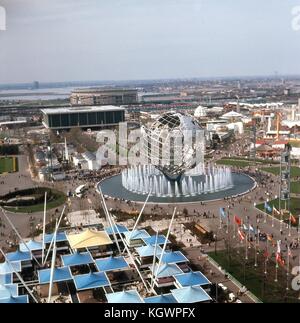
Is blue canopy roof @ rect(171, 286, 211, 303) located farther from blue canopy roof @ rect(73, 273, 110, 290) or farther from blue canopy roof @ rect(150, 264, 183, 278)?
blue canopy roof @ rect(73, 273, 110, 290)

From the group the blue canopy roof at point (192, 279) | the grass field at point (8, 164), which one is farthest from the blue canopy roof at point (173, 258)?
the grass field at point (8, 164)

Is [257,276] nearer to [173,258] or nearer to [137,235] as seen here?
[173,258]

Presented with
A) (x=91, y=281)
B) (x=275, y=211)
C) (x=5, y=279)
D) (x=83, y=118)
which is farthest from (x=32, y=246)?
(x=83, y=118)

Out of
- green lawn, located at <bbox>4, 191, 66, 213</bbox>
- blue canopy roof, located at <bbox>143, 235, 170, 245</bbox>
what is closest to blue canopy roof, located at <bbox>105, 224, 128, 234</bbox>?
blue canopy roof, located at <bbox>143, 235, 170, 245</bbox>

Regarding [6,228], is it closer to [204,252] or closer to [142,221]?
[142,221]

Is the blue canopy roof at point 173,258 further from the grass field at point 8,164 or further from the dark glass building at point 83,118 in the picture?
the dark glass building at point 83,118
